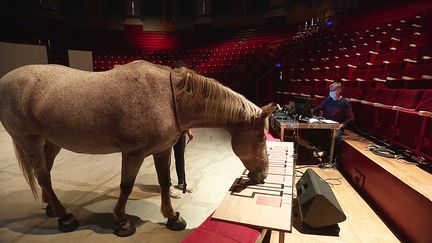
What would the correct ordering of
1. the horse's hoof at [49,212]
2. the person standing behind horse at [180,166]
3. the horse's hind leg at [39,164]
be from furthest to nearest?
the person standing behind horse at [180,166] → the horse's hoof at [49,212] → the horse's hind leg at [39,164]

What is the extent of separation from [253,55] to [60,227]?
8.97 meters

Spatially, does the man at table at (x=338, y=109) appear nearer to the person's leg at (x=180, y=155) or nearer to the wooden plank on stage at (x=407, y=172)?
the wooden plank on stage at (x=407, y=172)

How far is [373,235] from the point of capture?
2.04 meters

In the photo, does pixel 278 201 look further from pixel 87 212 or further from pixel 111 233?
pixel 87 212

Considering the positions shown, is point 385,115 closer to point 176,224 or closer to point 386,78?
point 386,78

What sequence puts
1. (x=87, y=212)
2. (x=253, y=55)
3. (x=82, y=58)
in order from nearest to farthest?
(x=87, y=212), (x=253, y=55), (x=82, y=58)

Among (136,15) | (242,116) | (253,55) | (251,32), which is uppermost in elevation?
(136,15)

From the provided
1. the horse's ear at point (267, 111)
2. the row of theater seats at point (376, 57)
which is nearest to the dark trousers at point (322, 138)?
the row of theater seats at point (376, 57)

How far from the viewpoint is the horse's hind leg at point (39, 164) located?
190 cm

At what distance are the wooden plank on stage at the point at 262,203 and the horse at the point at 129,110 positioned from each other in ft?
0.45

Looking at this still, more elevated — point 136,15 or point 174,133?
point 136,15

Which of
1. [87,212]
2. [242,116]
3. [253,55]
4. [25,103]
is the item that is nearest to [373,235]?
[242,116]

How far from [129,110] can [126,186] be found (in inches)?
24.4

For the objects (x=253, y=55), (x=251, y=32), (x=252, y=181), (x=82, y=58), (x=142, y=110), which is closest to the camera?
(x=142, y=110)
